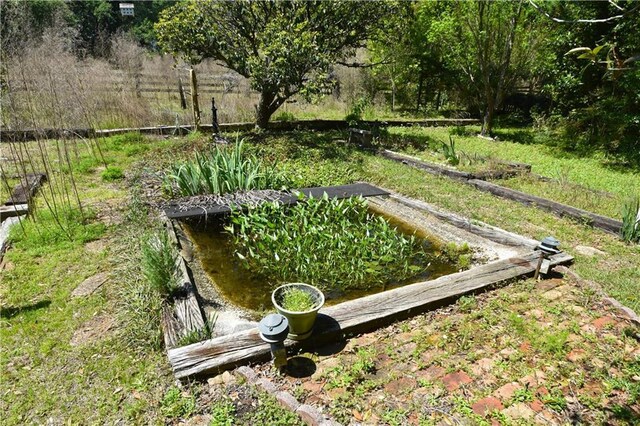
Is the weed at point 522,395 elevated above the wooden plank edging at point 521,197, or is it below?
below

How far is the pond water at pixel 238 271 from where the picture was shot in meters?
3.25

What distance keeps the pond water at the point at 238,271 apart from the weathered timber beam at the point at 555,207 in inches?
74.5

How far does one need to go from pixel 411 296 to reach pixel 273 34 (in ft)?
18.0

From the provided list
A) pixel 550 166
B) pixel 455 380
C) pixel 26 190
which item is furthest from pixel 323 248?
pixel 550 166

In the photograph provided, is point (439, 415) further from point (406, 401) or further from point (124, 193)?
point (124, 193)

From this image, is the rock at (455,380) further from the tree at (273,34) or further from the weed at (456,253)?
the tree at (273,34)

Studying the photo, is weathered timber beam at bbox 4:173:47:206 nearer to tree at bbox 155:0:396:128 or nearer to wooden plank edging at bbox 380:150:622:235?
tree at bbox 155:0:396:128

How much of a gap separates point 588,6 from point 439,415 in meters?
10.6

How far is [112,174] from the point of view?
552 cm

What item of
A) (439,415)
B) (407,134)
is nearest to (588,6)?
(407,134)

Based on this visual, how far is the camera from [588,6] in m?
8.75

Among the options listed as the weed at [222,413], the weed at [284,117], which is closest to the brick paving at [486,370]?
the weed at [222,413]

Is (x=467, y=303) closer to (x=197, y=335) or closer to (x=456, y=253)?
(x=456, y=253)

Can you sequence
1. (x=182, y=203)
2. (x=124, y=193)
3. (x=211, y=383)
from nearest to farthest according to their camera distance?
(x=211, y=383)
(x=182, y=203)
(x=124, y=193)
